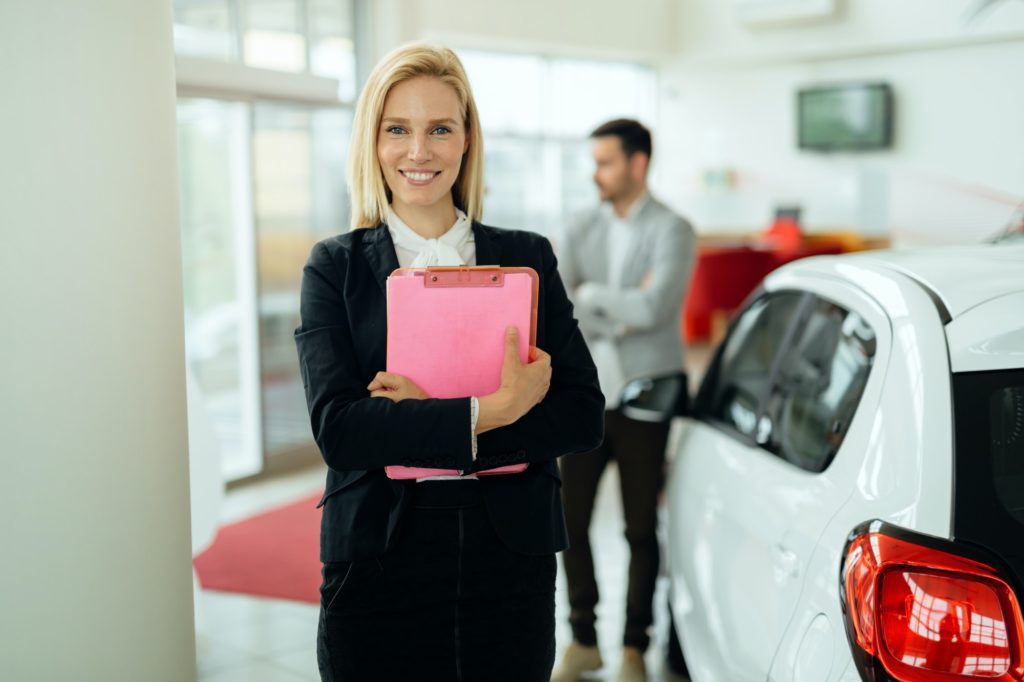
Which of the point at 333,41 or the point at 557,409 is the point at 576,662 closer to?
the point at 557,409

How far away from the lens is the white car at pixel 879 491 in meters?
1.44

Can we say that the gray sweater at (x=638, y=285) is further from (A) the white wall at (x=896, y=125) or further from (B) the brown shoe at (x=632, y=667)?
(A) the white wall at (x=896, y=125)

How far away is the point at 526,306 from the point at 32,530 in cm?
88

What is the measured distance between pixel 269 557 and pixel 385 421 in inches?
129

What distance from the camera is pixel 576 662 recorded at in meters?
3.03

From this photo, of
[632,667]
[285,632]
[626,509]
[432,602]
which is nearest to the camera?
[432,602]

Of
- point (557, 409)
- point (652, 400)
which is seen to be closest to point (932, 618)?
point (557, 409)

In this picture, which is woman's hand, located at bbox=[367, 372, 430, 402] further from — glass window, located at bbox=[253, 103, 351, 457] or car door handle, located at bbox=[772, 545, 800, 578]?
glass window, located at bbox=[253, 103, 351, 457]

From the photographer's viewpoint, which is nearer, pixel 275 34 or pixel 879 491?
pixel 879 491

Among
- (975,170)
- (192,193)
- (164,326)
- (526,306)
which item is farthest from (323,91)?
(975,170)

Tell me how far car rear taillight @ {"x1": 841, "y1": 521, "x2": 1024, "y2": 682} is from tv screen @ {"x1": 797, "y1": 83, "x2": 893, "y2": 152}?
1063 centimetres

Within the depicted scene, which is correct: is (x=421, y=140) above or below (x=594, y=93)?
below

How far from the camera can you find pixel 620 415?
3033 millimetres

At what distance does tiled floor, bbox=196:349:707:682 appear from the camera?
329 centimetres
